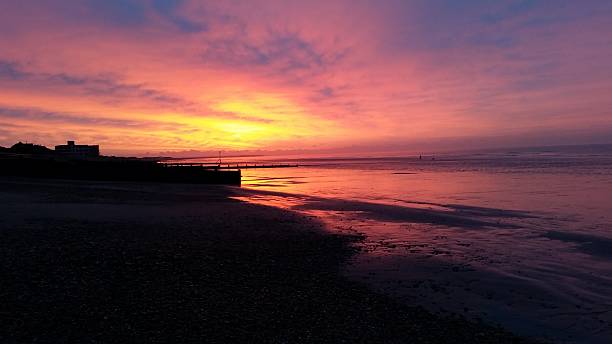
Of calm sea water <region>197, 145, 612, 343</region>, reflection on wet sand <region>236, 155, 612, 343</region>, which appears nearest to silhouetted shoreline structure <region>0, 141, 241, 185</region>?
reflection on wet sand <region>236, 155, 612, 343</region>

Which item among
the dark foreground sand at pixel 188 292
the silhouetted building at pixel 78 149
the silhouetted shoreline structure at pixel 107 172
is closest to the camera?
the dark foreground sand at pixel 188 292

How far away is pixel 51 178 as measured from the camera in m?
41.3

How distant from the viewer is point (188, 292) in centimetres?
808

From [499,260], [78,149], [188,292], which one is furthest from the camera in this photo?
[78,149]

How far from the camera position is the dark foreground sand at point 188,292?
640 centimetres

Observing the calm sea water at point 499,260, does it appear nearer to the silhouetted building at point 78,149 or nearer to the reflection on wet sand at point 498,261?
the reflection on wet sand at point 498,261

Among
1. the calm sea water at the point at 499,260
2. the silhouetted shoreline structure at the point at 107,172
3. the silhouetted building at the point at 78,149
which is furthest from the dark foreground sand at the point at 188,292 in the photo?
the silhouetted building at the point at 78,149

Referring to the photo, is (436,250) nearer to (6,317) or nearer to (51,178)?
(6,317)

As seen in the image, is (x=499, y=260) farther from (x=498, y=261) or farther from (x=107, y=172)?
(x=107, y=172)

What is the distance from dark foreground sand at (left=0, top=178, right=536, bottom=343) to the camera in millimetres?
6397

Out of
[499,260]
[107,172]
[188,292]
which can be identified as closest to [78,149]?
[107,172]

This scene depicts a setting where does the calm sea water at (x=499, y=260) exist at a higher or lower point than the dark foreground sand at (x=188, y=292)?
lower

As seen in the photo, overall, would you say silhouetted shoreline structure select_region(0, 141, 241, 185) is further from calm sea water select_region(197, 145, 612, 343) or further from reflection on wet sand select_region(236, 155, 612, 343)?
calm sea water select_region(197, 145, 612, 343)

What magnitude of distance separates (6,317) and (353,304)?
228 inches
